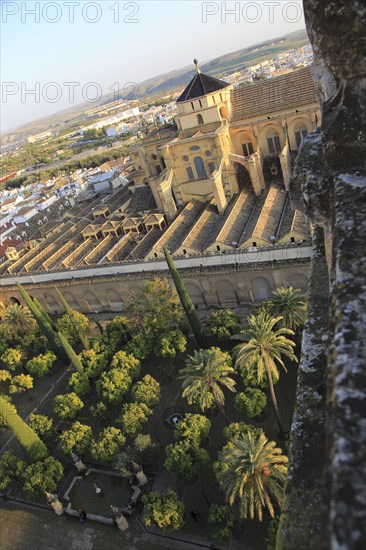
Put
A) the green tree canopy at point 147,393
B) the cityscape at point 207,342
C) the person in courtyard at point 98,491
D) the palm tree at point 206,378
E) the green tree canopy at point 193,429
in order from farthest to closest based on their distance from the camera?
1. the green tree canopy at point 147,393
2. the person in courtyard at point 98,491
3. the palm tree at point 206,378
4. the green tree canopy at point 193,429
5. the cityscape at point 207,342

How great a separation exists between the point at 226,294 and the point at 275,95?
18.6 metres

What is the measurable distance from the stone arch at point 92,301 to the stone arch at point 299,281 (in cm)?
1627

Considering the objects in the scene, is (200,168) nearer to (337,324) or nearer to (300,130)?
(300,130)

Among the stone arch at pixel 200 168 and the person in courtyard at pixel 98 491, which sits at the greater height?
the stone arch at pixel 200 168

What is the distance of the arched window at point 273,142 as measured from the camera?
35531 mm

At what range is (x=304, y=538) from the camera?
10.7ft

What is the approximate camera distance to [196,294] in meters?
30.7

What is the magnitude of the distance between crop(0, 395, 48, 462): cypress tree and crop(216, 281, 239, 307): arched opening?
15.5m

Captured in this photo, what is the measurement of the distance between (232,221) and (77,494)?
21.1 m

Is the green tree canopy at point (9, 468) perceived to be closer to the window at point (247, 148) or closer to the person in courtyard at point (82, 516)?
the person in courtyard at point (82, 516)

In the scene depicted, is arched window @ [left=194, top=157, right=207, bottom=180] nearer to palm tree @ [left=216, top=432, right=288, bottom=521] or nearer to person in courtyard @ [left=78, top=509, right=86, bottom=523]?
palm tree @ [left=216, top=432, right=288, bottom=521]

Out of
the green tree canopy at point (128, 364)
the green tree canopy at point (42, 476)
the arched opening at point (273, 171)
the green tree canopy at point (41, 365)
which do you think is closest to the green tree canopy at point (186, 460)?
the green tree canopy at point (42, 476)

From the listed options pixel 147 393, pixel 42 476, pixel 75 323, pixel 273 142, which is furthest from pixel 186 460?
pixel 273 142

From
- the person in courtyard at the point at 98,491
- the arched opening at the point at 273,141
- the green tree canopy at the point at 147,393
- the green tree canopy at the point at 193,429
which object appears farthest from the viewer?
the arched opening at the point at 273,141
